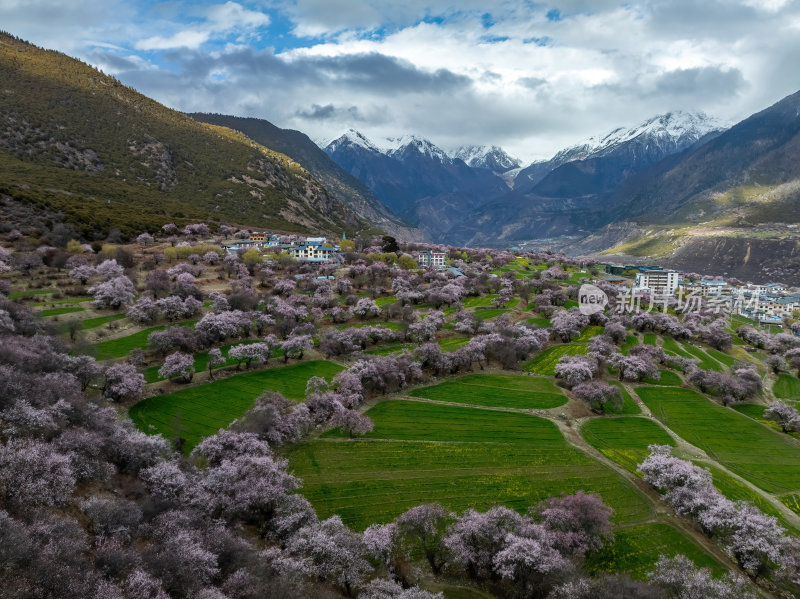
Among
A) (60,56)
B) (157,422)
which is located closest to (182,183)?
(60,56)

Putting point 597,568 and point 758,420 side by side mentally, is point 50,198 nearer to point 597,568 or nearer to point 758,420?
point 597,568

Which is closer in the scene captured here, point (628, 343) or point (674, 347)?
point (674, 347)

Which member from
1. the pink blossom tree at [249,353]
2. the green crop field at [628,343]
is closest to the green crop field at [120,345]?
the pink blossom tree at [249,353]

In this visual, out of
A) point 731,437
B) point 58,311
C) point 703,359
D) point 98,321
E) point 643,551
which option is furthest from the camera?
point 703,359

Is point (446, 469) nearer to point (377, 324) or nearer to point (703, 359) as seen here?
A: point (377, 324)

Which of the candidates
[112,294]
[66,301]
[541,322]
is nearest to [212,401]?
[112,294]

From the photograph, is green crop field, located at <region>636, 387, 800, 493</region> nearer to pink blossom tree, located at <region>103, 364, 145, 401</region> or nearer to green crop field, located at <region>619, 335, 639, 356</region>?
green crop field, located at <region>619, 335, 639, 356</region>

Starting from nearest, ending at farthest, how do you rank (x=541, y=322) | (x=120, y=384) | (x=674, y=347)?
1. (x=120, y=384)
2. (x=674, y=347)
3. (x=541, y=322)
